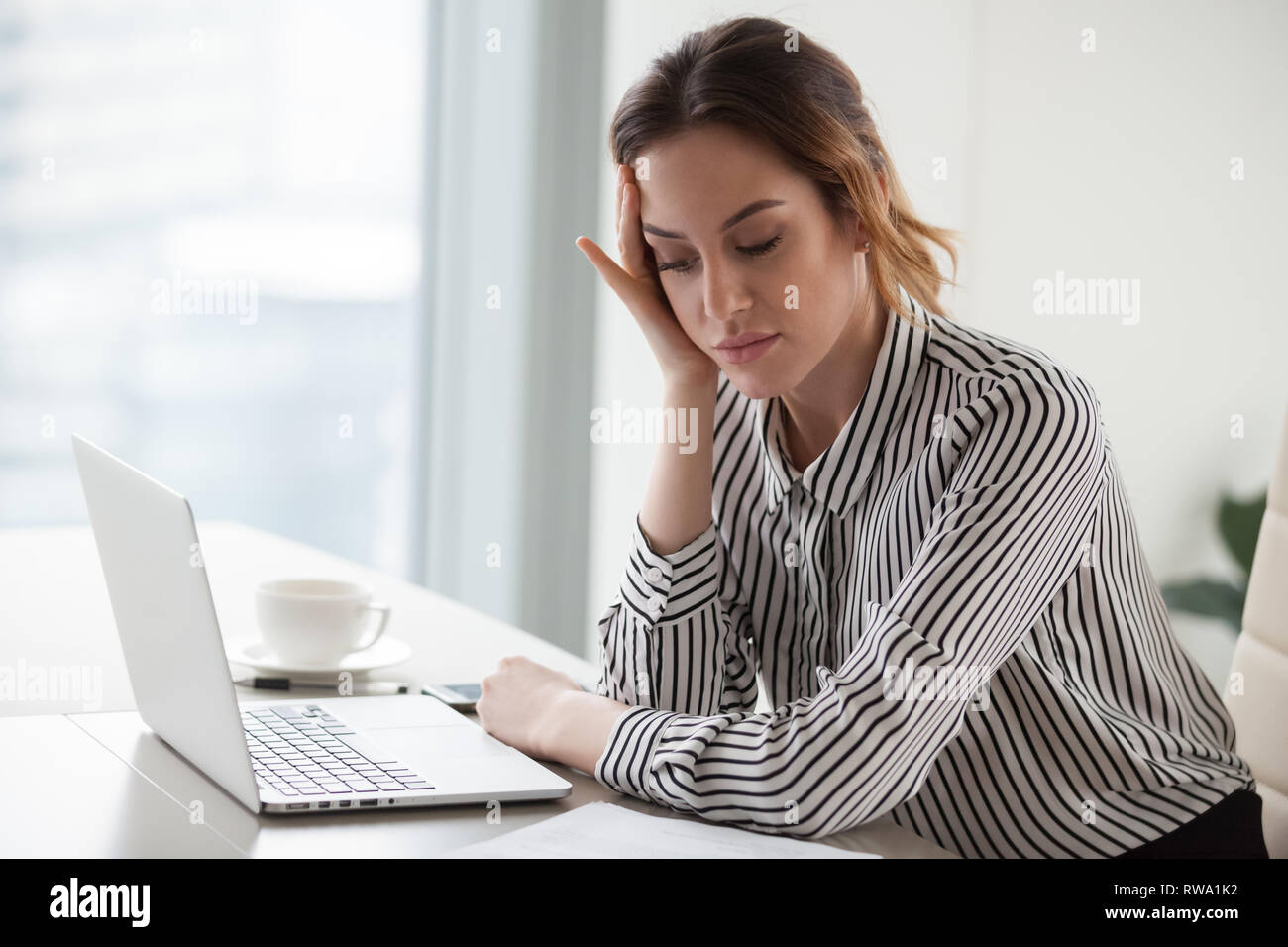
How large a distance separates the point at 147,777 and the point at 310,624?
0.32 meters

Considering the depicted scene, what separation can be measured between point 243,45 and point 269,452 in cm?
89

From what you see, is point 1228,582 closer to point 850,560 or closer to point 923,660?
point 850,560

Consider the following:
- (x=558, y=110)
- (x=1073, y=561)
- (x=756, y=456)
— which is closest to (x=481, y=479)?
(x=558, y=110)

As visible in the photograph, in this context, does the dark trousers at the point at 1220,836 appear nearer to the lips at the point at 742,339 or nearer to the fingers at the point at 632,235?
the lips at the point at 742,339

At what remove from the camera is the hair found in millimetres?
1112

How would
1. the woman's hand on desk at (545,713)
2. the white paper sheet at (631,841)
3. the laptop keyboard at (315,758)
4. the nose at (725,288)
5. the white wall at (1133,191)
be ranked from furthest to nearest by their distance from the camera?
1. the white wall at (1133,191)
2. the nose at (725,288)
3. the woman's hand on desk at (545,713)
4. the laptop keyboard at (315,758)
5. the white paper sheet at (631,841)

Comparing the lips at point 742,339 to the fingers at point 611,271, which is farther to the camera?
the fingers at point 611,271

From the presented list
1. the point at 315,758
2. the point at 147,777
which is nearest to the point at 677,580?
the point at 315,758

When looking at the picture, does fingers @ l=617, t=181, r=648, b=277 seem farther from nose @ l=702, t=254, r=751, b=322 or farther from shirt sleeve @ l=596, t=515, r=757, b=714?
shirt sleeve @ l=596, t=515, r=757, b=714

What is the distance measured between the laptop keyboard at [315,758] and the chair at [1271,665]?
81 cm

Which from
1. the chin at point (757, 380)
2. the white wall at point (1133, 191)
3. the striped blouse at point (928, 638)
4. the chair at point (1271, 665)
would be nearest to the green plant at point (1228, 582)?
the white wall at point (1133, 191)

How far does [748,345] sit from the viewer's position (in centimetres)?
115

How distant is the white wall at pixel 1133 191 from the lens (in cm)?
234
